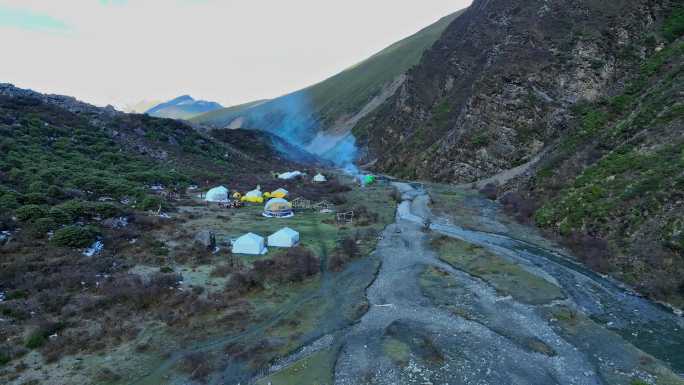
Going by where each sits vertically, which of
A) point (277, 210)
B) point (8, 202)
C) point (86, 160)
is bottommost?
point (277, 210)

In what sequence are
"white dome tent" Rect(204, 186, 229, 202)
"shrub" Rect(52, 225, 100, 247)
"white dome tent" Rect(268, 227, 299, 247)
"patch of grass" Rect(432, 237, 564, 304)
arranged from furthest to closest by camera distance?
"white dome tent" Rect(204, 186, 229, 202) < "white dome tent" Rect(268, 227, 299, 247) < "shrub" Rect(52, 225, 100, 247) < "patch of grass" Rect(432, 237, 564, 304)

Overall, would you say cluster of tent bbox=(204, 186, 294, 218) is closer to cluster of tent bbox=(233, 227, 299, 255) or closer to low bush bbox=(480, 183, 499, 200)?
cluster of tent bbox=(233, 227, 299, 255)

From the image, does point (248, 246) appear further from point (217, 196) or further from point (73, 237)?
point (217, 196)

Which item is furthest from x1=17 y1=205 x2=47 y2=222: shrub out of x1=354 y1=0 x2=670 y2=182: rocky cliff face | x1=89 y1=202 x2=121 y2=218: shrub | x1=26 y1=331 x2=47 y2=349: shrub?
x1=354 y1=0 x2=670 y2=182: rocky cliff face

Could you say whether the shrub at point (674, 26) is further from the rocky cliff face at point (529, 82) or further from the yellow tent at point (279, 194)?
the yellow tent at point (279, 194)

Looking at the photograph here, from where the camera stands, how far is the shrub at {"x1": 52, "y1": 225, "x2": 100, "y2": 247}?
31.0 metres

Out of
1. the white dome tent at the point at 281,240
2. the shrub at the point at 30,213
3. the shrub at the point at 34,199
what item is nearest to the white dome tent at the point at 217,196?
the shrub at the point at 34,199

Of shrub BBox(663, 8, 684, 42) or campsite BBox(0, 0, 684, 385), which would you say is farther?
shrub BBox(663, 8, 684, 42)

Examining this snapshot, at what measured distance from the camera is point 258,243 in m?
34.7

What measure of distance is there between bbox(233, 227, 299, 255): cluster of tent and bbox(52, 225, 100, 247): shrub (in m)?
11.7

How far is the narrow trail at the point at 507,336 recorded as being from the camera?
1862cm

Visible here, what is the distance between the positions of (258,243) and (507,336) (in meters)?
21.4

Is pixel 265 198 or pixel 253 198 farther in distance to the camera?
pixel 265 198

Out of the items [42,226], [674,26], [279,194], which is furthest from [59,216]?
[674,26]
